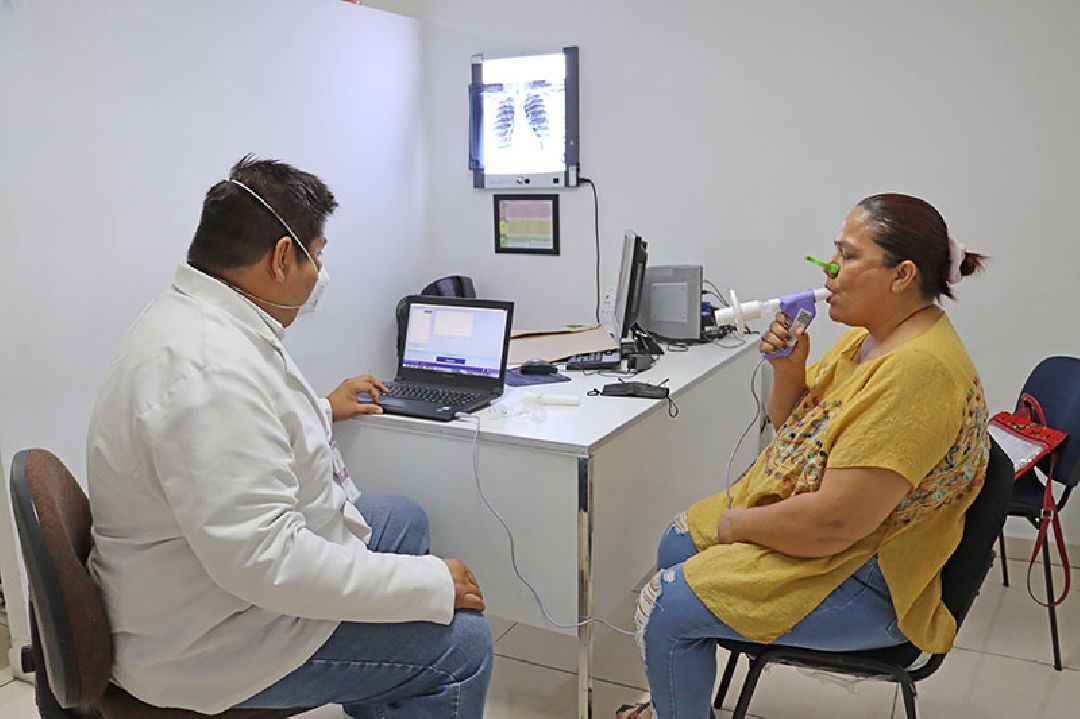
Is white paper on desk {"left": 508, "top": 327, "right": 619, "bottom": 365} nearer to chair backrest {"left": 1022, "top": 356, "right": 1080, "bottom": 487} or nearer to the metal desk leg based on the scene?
the metal desk leg

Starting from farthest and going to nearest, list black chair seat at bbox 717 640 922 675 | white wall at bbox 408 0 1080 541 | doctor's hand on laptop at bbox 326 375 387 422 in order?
white wall at bbox 408 0 1080 541, doctor's hand on laptop at bbox 326 375 387 422, black chair seat at bbox 717 640 922 675

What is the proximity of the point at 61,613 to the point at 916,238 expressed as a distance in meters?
1.60

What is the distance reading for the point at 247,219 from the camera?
58.0 inches

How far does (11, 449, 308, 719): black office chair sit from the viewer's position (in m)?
1.24

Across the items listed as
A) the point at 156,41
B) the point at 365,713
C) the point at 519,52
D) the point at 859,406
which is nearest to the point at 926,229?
the point at 859,406

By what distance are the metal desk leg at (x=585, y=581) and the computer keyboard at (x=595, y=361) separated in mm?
869

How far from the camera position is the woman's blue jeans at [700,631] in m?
1.62

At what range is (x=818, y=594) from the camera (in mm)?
1619

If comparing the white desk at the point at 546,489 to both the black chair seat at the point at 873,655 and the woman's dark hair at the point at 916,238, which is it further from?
the woman's dark hair at the point at 916,238

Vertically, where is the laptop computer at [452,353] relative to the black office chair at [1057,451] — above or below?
above

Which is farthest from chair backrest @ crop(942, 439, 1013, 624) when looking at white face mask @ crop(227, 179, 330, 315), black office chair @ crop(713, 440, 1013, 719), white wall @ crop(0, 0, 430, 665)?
white wall @ crop(0, 0, 430, 665)

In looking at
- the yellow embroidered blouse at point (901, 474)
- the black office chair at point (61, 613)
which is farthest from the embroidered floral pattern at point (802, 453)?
the black office chair at point (61, 613)

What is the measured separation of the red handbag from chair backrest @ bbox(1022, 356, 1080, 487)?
20 mm

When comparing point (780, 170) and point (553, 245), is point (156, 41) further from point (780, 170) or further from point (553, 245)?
point (780, 170)
